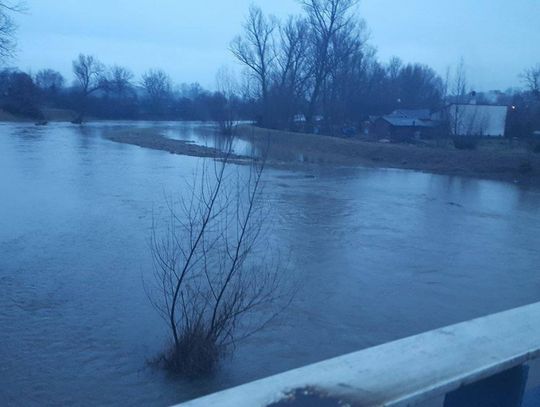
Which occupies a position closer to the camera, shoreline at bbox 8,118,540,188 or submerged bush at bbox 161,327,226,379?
submerged bush at bbox 161,327,226,379

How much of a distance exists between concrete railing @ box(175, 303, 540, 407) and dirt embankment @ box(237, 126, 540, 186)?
25.0 m

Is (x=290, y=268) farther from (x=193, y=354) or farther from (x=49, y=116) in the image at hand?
(x=49, y=116)

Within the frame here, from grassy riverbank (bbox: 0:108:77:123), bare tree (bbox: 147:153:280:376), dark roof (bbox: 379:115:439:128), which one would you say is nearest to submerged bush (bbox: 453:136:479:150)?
dark roof (bbox: 379:115:439:128)

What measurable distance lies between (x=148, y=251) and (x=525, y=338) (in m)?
10.5

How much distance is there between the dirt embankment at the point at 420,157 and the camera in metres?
31.3

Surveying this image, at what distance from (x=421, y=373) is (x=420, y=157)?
35602mm

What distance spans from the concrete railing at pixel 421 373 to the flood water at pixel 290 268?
16.8 ft

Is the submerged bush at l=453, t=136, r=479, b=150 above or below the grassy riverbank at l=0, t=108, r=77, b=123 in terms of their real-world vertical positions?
above

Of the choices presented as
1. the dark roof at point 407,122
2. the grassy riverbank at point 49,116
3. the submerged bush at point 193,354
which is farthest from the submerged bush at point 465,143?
the grassy riverbank at point 49,116

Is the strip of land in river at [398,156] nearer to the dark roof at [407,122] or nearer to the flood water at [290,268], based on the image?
the dark roof at [407,122]

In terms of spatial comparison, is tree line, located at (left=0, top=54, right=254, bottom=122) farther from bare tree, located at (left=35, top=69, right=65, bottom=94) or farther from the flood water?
the flood water

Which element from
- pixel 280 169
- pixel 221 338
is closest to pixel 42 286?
pixel 221 338

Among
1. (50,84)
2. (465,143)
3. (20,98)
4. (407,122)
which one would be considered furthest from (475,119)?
(50,84)

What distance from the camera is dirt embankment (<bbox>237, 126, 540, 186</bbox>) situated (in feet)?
103
